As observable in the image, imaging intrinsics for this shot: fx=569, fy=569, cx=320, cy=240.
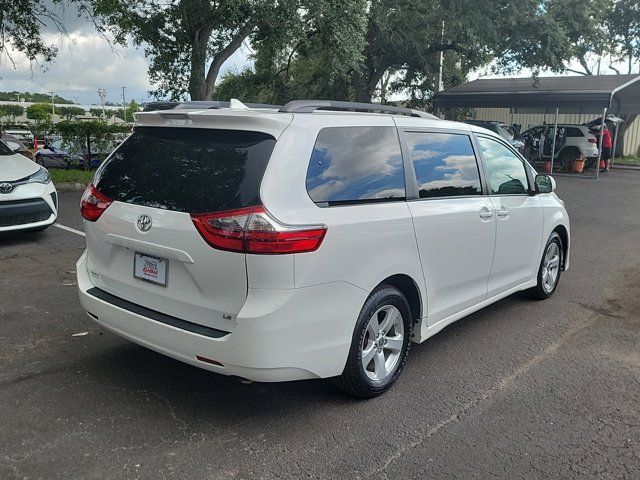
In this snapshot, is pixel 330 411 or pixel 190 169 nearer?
pixel 190 169

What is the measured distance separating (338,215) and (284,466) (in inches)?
53.1

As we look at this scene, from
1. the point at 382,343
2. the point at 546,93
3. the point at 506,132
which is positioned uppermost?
the point at 546,93

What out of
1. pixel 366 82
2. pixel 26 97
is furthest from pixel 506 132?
pixel 26 97

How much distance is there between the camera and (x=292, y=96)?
24438mm

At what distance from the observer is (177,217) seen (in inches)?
122

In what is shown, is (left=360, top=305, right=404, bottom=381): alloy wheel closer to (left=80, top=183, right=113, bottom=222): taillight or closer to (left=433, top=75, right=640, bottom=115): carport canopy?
(left=80, top=183, right=113, bottom=222): taillight

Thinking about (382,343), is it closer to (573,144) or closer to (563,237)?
(563,237)

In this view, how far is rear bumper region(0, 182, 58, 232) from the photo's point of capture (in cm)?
711

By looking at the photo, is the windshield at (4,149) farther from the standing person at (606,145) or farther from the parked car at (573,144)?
the standing person at (606,145)

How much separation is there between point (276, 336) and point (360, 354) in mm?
666

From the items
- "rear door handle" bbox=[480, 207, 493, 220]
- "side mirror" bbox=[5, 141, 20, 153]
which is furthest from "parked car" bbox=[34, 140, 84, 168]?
"rear door handle" bbox=[480, 207, 493, 220]

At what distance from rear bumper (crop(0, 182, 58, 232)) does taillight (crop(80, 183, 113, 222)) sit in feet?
13.3

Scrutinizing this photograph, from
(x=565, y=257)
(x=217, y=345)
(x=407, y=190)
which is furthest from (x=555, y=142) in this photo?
(x=217, y=345)

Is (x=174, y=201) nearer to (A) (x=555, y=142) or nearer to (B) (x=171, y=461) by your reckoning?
(B) (x=171, y=461)
